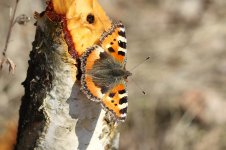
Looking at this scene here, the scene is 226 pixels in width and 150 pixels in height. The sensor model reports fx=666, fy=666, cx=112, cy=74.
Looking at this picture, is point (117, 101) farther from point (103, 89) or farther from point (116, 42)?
point (116, 42)

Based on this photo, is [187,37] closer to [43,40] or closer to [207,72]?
[207,72]

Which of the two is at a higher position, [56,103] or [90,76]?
[90,76]

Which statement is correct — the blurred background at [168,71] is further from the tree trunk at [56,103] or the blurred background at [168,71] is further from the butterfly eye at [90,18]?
the butterfly eye at [90,18]

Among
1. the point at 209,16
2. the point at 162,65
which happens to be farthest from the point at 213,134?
the point at 209,16

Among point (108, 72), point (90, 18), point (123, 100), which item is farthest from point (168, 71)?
point (90, 18)

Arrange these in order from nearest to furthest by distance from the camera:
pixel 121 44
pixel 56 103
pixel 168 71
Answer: pixel 56 103
pixel 121 44
pixel 168 71

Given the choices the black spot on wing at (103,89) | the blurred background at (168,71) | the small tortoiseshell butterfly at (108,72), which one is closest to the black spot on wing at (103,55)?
the small tortoiseshell butterfly at (108,72)
